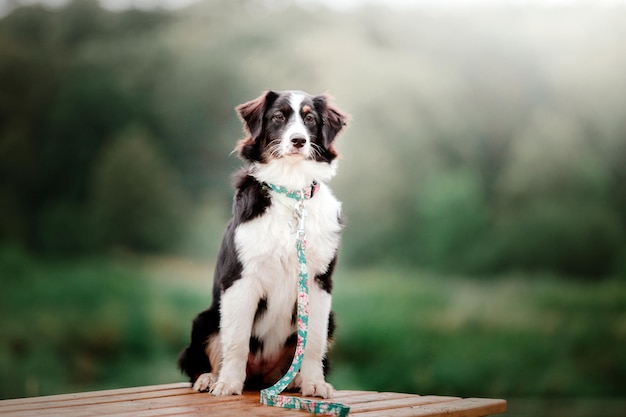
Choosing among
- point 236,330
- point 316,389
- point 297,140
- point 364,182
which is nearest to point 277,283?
point 236,330

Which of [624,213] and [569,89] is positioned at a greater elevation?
[569,89]

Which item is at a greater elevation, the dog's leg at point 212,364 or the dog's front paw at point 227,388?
the dog's leg at point 212,364

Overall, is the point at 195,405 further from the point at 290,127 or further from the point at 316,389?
the point at 290,127

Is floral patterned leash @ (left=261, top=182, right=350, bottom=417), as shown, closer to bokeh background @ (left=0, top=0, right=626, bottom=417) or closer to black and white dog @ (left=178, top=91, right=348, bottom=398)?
black and white dog @ (left=178, top=91, right=348, bottom=398)

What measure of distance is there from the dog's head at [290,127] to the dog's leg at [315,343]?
516 millimetres

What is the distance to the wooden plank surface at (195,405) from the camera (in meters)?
2.50

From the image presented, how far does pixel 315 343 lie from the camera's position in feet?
9.14

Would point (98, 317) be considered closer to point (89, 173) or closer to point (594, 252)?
point (89, 173)

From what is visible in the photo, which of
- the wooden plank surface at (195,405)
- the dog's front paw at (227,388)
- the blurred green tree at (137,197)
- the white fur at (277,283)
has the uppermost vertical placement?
the blurred green tree at (137,197)

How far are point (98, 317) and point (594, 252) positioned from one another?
12.4 ft

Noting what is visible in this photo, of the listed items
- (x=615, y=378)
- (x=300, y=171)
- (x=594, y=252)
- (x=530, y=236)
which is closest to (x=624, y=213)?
(x=594, y=252)

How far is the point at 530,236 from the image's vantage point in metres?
5.79

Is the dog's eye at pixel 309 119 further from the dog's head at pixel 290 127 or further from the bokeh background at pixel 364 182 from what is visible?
the bokeh background at pixel 364 182

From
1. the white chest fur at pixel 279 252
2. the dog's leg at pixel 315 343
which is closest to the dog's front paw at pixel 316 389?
the dog's leg at pixel 315 343
